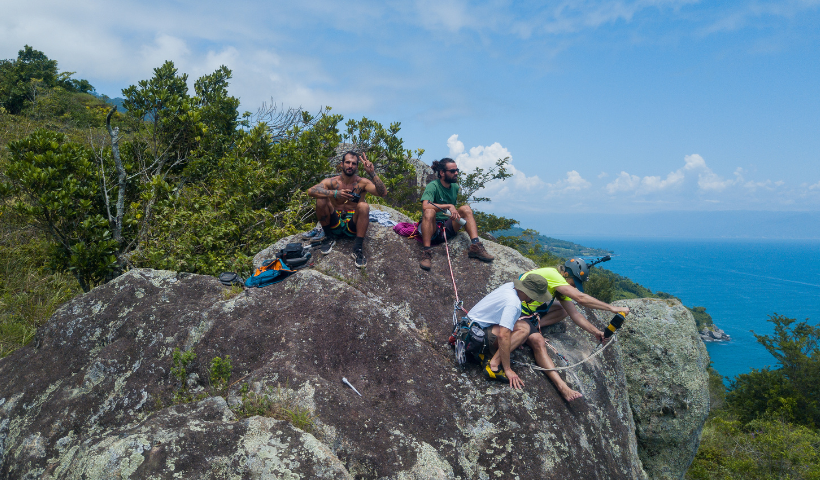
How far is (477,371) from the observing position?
5.66m

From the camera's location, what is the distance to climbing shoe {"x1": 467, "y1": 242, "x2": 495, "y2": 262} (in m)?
7.79

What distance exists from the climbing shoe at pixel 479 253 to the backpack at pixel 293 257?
10.6 feet

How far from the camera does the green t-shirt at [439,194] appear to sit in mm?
7855

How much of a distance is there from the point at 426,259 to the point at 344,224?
70.9 inches

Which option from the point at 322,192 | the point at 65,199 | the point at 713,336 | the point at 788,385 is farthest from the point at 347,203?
the point at 713,336

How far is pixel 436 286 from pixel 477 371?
1.97 metres

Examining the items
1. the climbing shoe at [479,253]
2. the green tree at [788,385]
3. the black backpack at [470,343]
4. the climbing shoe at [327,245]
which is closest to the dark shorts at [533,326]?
the black backpack at [470,343]

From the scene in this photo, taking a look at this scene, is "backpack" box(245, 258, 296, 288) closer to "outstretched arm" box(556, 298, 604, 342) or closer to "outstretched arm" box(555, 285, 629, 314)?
"outstretched arm" box(555, 285, 629, 314)

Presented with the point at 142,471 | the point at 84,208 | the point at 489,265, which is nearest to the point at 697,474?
the point at 489,265

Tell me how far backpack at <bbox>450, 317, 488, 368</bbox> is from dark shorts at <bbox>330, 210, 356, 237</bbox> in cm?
316

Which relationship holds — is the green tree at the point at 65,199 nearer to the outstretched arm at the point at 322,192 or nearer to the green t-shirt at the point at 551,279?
the outstretched arm at the point at 322,192

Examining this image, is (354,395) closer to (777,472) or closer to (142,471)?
(142,471)

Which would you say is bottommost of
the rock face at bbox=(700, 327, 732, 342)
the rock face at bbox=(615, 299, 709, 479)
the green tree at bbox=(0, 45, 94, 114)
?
the rock face at bbox=(700, 327, 732, 342)

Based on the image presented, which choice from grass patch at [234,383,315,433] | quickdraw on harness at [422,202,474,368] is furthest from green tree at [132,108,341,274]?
quickdraw on harness at [422,202,474,368]
